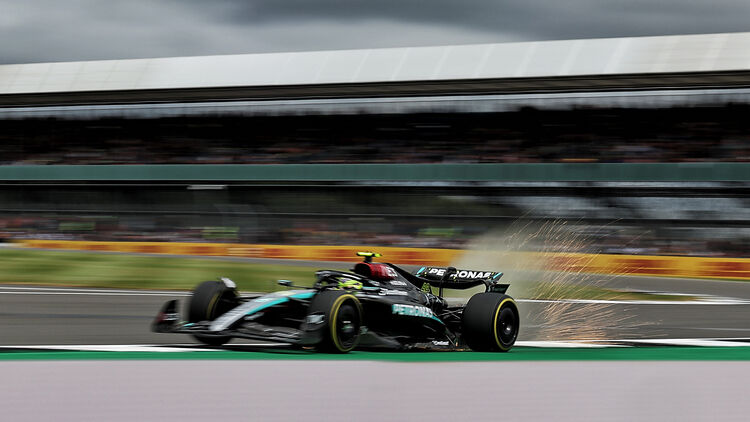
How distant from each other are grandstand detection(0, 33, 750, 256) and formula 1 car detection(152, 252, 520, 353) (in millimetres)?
14368

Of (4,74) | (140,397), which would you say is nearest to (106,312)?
(140,397)

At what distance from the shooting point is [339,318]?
20.0ft

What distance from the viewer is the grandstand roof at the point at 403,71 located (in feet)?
73.4

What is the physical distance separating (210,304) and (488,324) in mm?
2218

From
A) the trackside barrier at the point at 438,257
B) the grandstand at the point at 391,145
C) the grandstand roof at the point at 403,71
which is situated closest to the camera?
the trackside barrier at the point at 438,257

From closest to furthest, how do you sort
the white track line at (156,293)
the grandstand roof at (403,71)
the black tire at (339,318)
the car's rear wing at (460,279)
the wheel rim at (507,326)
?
the black tire at (339,318) → the wheel rim at (507,326) → the car's rear wing at (460,279) → the white track line at (156,293) → the grandstand roof at (403,71)

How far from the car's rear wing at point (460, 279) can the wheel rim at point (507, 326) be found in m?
0.38

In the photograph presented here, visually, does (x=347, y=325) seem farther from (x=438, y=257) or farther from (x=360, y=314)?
(x=438, y=257)

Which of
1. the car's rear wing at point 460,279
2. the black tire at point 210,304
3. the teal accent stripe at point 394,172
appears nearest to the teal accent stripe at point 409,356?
the black tire at point 210,304

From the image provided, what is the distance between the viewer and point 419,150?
24.9 m

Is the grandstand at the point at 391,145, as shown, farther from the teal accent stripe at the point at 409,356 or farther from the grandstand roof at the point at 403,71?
the teal accent stripe at the point at 409,356

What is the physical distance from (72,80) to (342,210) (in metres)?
10.6

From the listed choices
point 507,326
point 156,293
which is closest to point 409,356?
point 507,326

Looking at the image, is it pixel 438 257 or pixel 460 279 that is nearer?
pixel 460 279
